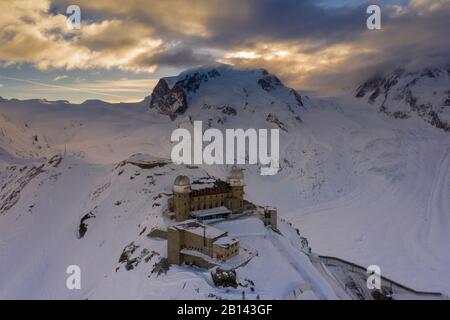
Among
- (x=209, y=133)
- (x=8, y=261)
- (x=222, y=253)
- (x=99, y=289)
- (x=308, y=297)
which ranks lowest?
(x=8, y=261)

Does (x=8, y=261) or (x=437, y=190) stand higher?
(x=437, y=190)

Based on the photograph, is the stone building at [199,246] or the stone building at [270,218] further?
the stone building at [270,218]

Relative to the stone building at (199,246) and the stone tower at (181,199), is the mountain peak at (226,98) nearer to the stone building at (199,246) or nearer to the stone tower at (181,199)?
the stone tower at (181,199)

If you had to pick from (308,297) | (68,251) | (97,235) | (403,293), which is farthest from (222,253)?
(68,251)

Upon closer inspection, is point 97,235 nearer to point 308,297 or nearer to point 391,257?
point 308,297

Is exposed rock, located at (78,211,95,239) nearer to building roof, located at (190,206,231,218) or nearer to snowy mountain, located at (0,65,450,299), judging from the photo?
snowy mountain, located at (0,65,450,299)

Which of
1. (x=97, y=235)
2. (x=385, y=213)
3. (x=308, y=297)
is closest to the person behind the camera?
(x=308, y=297)

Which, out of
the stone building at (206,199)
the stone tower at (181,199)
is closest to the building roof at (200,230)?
the stone tower at (181,199)

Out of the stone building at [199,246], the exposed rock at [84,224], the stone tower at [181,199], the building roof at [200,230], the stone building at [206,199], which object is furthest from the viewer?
the exposed rock at [84,224]
